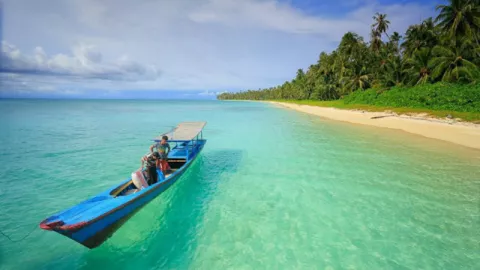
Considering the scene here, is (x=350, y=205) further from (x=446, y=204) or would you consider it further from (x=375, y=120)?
(x=375, y=120)

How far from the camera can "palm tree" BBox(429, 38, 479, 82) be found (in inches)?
1057

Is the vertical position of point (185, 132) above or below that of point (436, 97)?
below

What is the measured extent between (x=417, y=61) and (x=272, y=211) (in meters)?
36.7

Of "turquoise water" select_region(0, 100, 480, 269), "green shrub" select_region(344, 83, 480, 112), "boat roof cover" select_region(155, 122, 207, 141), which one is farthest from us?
"green shrub" select_region(344, 83, 480, 112)

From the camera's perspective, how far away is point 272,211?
7379 millimetres

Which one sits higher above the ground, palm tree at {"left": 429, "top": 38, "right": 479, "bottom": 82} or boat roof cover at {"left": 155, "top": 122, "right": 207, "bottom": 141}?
palm tree at {"left": 429, "top": 38, "right": 479, "bottom": 82}

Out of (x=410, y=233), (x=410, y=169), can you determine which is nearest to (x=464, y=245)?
(x=410, y=233)

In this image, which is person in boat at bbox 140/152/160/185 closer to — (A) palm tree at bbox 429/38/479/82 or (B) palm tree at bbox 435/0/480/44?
(A) palm tree at bbox 429/38/479/82

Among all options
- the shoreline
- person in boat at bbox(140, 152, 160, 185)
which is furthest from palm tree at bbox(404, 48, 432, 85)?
person in boat at bbox(140, 152, 160, 185)

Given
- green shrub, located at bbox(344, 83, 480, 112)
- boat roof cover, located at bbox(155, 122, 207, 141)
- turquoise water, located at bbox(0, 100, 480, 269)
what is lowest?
turquoise water, located at bbox(0, 100, 480, 269)

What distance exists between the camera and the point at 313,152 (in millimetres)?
14555

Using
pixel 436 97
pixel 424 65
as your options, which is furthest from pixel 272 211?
pixel 424 65

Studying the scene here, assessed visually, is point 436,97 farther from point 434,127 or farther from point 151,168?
point 151,168

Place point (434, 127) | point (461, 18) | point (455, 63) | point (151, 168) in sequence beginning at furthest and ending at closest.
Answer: point (461, 18)
point (455, 63)
point (434, 127)
point (151, 168)
